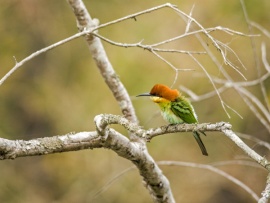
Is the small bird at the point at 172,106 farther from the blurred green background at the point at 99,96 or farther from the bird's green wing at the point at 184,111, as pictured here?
the blurred green background at the point at 99,96

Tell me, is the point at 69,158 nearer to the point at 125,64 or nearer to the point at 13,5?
the point at 125,64

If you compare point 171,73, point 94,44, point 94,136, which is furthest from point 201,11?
point 94,136

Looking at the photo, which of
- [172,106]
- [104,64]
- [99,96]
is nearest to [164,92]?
[172,106]

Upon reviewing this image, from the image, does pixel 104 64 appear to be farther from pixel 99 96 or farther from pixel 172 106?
pixel 99 96

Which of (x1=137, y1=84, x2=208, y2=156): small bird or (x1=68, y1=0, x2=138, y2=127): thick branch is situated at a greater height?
(x1=68, y1=0, x2=138, y2=127): thick branch

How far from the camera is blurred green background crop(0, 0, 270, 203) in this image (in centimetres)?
850

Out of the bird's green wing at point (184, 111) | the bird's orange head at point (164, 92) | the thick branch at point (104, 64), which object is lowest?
the bird's green wing at point (184, 111)

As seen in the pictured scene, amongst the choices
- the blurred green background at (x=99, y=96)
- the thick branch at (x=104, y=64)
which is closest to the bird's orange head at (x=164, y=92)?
the thick branch at (x=104, y=64)

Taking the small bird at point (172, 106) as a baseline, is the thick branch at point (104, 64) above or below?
above

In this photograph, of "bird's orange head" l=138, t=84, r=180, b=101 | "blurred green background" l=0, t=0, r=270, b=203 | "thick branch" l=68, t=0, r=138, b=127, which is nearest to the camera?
"bird's orange head" l=138, t=84, r=180, b=101

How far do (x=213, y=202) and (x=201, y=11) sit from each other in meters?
2.59

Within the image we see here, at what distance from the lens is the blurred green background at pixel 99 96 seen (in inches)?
335

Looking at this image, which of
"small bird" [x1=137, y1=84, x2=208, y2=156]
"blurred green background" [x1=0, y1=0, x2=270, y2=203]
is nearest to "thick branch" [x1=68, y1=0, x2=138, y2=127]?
"small bird" [x1=137, y1=84, x2=208, y2=156]

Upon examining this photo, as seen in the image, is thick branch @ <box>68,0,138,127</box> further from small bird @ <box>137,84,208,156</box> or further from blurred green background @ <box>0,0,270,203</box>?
blurred green background @ <box>0,0,270,203</box>
